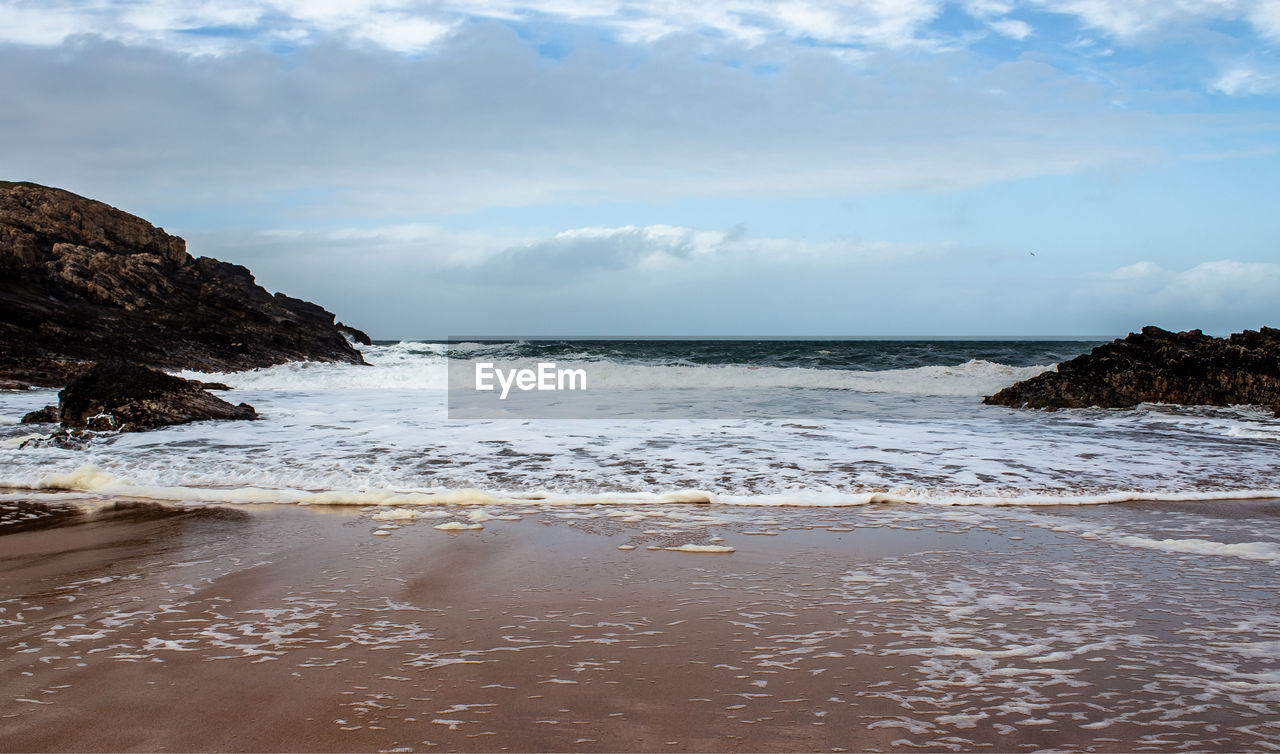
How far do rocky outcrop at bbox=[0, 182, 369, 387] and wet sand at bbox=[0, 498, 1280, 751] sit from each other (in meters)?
13.2

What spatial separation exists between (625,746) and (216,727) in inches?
44.8

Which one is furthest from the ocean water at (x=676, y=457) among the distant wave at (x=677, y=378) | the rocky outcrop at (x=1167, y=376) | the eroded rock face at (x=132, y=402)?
the distant wave at (x=677, y=378)

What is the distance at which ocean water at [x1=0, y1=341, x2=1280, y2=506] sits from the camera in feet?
18.9

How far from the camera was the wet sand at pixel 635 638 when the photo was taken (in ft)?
7.05

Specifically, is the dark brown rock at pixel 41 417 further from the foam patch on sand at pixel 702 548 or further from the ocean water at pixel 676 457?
the foam patch on sand at pixel 702 548

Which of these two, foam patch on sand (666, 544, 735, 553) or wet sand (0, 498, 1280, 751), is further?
foam patch on sand (666, 544, 735, 553)

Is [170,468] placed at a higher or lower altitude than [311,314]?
lower

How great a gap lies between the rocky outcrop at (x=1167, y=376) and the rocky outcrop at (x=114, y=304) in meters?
17.4

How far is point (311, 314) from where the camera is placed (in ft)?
103

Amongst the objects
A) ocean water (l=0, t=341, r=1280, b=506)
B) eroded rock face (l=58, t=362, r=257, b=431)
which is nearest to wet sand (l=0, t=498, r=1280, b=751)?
ocean water (l=0, t=341, r=1280, b=506)

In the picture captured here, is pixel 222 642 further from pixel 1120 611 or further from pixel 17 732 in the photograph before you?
pixel 1120 611

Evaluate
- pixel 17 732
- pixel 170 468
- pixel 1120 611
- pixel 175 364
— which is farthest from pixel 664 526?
pixel 175 364

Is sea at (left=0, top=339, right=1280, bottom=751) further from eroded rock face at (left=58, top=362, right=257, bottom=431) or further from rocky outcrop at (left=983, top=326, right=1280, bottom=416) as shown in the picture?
rocky outcrop at (left=983, top=326, right=1280, bottom=416)

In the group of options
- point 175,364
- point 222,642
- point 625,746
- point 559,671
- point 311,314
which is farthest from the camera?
point 311,314
